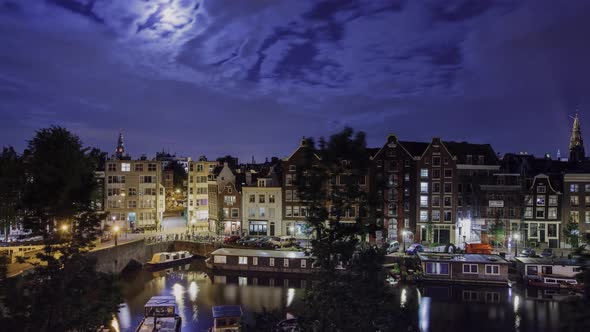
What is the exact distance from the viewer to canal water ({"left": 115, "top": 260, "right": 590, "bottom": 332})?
42.1 metres

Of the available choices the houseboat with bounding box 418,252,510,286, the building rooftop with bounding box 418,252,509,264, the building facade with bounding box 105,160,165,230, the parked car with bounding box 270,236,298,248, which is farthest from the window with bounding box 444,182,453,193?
the building facade with bounding box 105,160,165,230

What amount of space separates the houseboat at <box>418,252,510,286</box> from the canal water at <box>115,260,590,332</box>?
3.84 feet

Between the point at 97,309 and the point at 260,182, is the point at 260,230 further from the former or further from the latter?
the point at 97,309

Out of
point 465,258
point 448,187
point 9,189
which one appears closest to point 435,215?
point 448,187

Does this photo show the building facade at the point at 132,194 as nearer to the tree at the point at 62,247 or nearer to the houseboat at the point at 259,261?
the houseboat at the point at 259,261

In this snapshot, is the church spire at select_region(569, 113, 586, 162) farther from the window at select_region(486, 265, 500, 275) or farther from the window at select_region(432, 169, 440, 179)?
the window at select_region(486, 265, 500, 275)

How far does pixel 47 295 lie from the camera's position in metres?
22.3

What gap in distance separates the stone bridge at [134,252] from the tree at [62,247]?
84.3ft

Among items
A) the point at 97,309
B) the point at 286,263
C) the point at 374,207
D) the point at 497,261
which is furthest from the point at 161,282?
the point at 374,207

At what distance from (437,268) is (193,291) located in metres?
29.2

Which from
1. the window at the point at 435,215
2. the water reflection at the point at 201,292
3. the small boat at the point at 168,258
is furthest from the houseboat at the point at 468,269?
the small boat at the point at 168,258

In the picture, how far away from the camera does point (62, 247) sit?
23.6 meters

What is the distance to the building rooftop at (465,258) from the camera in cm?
5469

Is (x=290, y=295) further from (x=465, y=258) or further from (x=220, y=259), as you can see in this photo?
(x=465, y=258)
